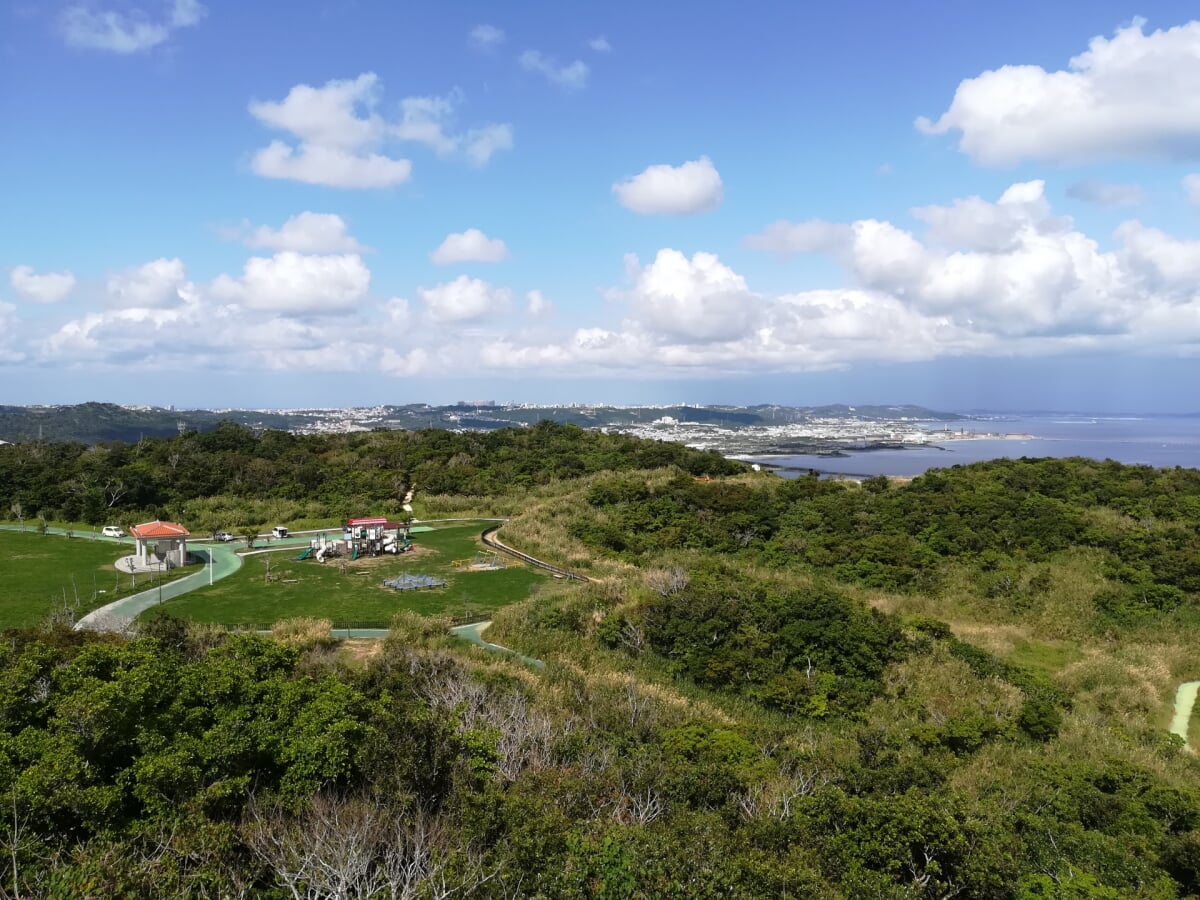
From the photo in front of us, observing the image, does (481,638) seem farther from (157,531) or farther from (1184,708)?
(1184,708)

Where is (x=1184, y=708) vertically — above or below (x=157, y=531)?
below

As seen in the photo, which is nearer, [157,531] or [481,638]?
[481,638]

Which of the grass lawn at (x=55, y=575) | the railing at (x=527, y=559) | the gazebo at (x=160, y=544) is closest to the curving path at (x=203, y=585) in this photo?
the railing at (x=527, y=559)

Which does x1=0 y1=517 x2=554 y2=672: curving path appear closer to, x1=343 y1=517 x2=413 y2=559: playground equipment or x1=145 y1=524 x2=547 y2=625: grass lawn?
x1=145 y1=524 x2=547 y2=625: grass lawn

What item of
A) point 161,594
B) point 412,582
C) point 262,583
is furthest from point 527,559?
point 161,594

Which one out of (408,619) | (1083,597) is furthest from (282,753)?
(1083,597)

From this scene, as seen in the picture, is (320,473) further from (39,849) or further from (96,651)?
(39,849)

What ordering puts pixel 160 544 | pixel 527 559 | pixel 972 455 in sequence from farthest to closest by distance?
pixel 972 455 → pixel 527 559 → pixel 160 544
